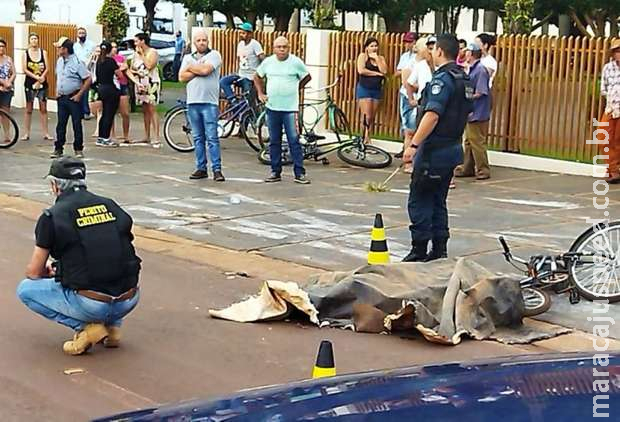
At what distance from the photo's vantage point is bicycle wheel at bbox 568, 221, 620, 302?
773 centimetres

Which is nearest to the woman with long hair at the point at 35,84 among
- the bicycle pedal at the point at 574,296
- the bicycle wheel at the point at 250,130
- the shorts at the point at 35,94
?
the shorts at the point at 35,94

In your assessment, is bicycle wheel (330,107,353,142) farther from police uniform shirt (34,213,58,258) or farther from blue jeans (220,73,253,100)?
police uniform shirt (34,213,58,258)

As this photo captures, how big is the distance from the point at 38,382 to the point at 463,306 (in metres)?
2.80

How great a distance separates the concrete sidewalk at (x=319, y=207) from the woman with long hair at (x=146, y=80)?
56.8 inches

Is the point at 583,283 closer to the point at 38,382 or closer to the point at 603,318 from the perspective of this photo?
the point at 603,318

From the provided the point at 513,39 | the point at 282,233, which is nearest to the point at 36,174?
the point at 282,233

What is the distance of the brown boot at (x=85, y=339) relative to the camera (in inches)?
261

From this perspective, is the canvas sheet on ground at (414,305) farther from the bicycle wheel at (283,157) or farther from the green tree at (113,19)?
the green tree at (113,19)

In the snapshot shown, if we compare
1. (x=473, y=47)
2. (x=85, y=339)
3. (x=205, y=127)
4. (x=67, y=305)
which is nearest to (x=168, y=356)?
(x=85, y=339)

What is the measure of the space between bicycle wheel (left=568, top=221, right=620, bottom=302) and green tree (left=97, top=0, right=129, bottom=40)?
19465 mm

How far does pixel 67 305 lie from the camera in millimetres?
6555

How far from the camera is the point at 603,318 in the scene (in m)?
7.53

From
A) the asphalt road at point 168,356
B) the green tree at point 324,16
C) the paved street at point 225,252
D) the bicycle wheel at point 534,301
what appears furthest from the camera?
the green tree at point 324,16

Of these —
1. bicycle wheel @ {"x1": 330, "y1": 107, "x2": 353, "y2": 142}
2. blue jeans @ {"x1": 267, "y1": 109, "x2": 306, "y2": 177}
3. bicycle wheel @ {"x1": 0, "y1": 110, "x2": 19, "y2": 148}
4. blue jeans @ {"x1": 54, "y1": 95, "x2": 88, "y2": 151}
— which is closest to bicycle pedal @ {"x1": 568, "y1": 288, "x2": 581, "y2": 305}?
blue jeans @ {"x1": 267, "y1": 109, "x2": 306, "y2": 177}
